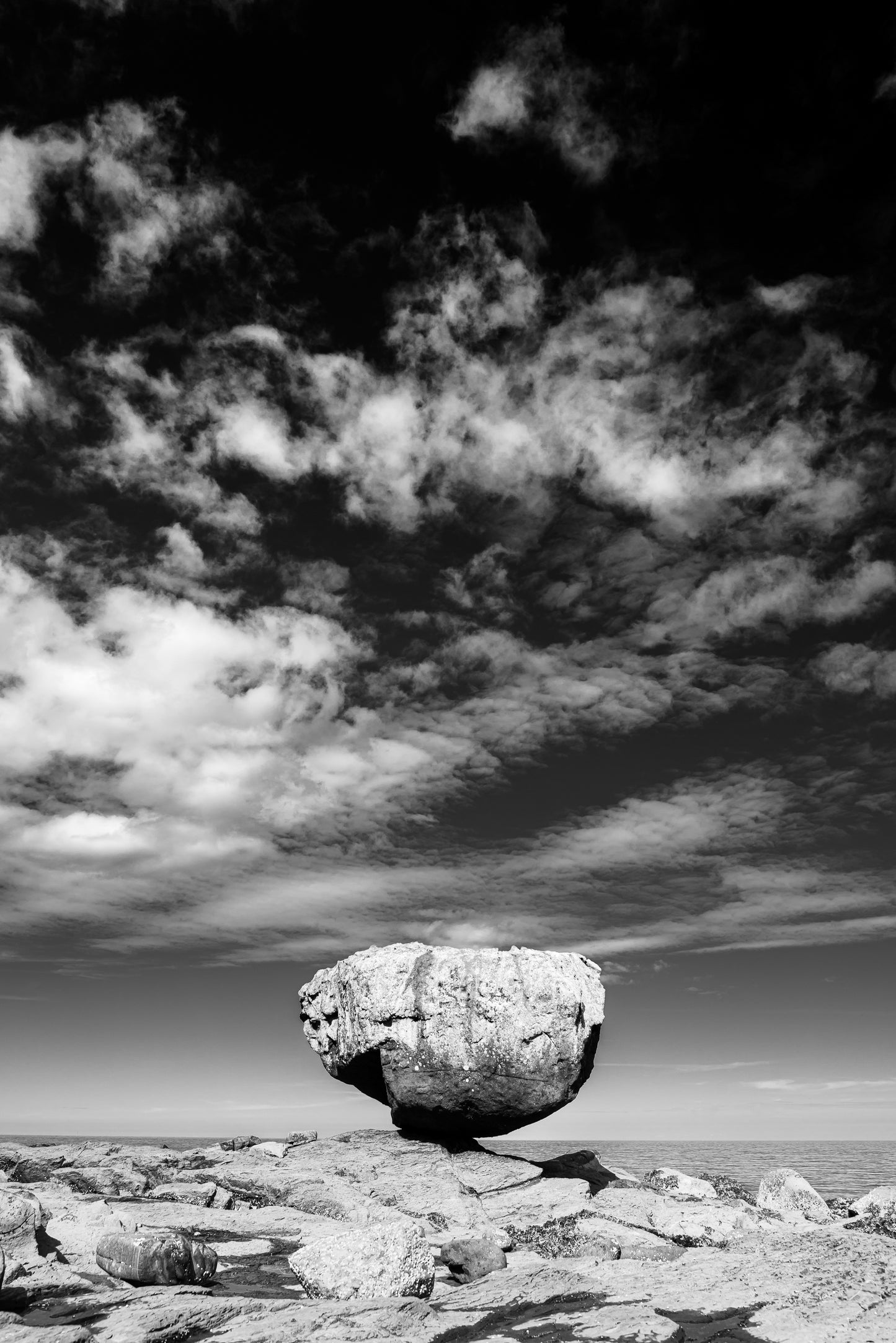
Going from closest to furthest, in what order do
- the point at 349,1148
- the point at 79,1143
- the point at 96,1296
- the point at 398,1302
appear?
the point at 398,1302
the point at 96,1296
the point at 349,1148
the point at 79,1143

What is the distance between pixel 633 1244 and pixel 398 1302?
9.79 m

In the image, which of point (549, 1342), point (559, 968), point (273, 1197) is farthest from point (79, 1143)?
point (549, 1342)

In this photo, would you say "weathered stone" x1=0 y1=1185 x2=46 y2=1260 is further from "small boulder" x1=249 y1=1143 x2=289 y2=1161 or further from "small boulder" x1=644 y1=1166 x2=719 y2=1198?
"small boulder" x1=644 y1=1166 x2=719 y2=1198

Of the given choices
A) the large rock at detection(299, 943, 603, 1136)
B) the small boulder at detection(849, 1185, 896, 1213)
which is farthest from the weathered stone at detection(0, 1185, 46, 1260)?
the small boulder at detection(849, 1185, 896, 1213)

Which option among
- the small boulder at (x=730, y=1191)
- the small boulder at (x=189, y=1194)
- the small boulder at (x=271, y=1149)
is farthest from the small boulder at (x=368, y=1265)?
the small boulder at (x=730, y=1191)

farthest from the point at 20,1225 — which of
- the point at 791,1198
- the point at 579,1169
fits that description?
the point at 791,1198

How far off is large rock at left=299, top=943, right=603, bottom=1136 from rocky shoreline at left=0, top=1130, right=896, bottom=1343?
170 centimetres

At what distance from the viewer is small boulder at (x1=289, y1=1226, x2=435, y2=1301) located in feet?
38.7

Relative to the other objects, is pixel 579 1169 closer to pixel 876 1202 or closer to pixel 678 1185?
pixel 678 1185

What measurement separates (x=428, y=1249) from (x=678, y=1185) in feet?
73.6

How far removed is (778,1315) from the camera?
8.02 metres

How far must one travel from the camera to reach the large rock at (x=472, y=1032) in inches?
1113

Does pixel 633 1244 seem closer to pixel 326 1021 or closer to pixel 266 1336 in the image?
pixel 266 1336

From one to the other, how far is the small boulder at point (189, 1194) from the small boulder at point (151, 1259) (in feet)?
23.4
